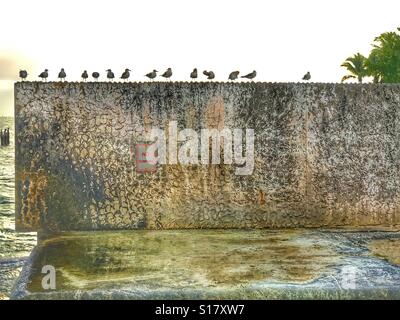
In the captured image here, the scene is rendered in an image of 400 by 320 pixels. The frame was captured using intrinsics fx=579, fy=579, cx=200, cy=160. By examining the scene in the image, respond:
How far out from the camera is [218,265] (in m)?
7.73

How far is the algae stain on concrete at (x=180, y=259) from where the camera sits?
277 inches

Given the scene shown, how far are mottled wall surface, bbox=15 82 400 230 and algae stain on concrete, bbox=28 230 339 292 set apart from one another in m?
0.48

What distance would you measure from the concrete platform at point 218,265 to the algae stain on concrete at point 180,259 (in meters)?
0.01

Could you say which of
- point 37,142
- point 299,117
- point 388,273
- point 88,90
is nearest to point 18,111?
point 37,142

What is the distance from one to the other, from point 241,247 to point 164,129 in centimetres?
274

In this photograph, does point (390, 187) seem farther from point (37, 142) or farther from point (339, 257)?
point (37, 142)

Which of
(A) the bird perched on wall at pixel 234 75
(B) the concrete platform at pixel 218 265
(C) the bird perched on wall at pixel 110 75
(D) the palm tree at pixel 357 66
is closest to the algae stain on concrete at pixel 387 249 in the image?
(B) the concrete platform at pixel 218 265

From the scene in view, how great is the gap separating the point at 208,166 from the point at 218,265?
303cm

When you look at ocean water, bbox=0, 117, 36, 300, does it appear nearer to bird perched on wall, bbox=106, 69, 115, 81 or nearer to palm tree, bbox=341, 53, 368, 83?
bird perched on wall, bbox=106, 69, 115, 81

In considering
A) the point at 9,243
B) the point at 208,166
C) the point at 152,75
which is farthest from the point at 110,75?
the point at 9,243

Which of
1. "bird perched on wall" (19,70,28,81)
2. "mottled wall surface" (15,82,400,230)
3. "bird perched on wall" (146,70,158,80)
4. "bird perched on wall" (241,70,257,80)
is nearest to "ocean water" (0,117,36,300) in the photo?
"mottled wall surface" (15,82,400,230)

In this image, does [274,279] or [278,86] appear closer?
[274,279]

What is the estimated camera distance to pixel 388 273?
24.2 ft

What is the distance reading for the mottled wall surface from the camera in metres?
10.2
